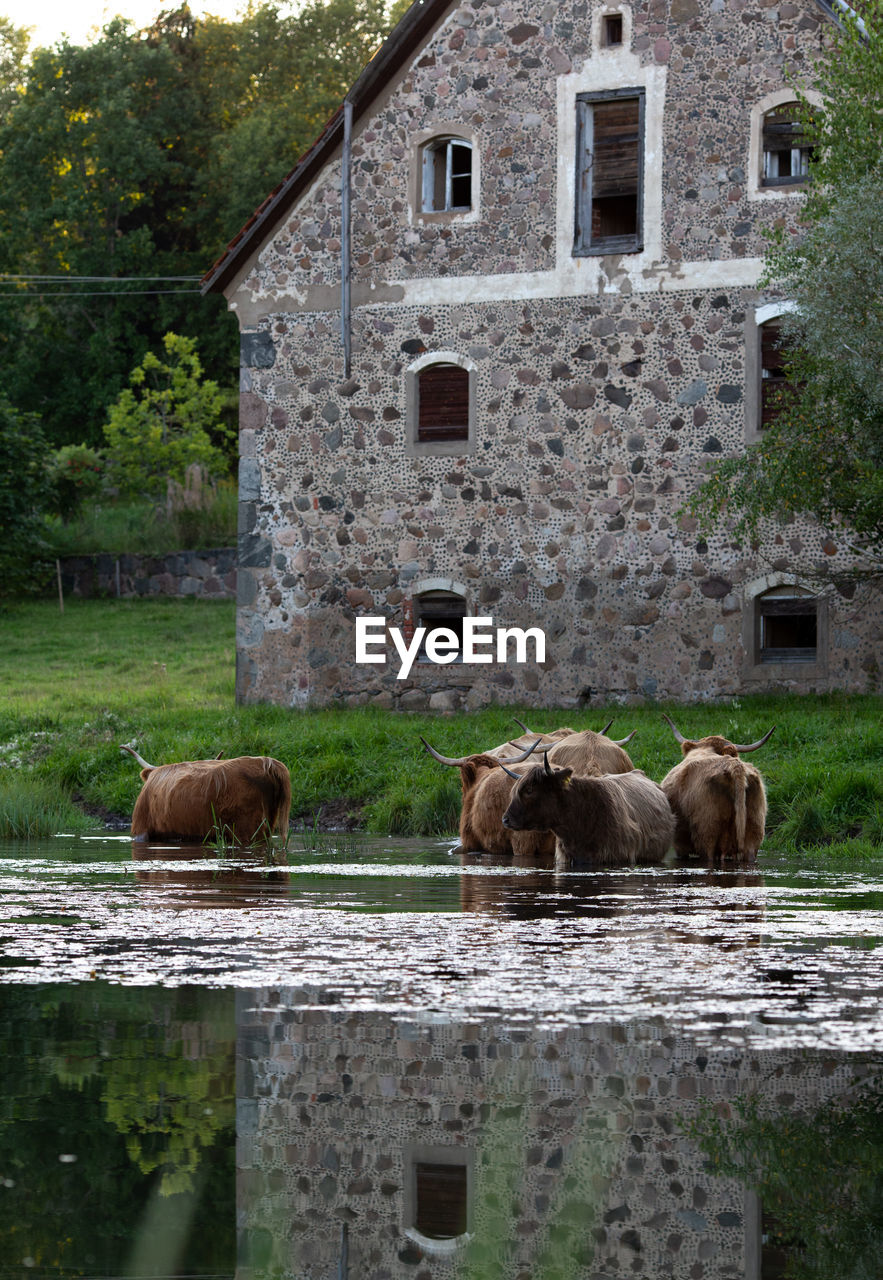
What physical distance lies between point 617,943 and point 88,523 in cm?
3358

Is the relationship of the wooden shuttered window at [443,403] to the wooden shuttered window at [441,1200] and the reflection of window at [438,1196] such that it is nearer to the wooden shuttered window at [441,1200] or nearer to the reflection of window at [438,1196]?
the reflection of window at [438,1196]

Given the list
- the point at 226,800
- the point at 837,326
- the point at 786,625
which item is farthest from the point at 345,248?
the point at 226,800

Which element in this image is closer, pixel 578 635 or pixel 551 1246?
pixel 551 1246

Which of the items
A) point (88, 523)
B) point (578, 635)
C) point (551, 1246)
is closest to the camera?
point (551, 1246)

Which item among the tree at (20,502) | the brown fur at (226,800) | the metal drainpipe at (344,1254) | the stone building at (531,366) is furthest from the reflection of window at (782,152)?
the metal drainpipe at (344,1254)

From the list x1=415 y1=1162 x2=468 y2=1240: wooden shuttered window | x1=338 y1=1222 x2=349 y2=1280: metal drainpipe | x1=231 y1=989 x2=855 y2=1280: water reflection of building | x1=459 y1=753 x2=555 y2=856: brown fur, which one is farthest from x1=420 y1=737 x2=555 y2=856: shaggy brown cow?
x1=338 y1=1222 x2=349 y2=1280: metal drainpipe

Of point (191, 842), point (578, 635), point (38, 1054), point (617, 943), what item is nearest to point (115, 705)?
point (578, 635)

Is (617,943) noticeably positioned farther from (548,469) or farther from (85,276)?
(85,276)

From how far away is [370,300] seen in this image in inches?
913

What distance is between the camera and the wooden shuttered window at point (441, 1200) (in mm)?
3492

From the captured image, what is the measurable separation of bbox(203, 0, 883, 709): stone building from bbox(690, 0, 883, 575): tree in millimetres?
1903

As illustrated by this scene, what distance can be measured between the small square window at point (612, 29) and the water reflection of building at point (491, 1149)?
60.7 feet

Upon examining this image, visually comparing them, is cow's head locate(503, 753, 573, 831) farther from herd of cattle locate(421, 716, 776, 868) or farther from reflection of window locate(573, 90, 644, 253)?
reflection of window locate(573, 90, 644, 253)

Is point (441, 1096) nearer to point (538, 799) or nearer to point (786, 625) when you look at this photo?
point (538, 799)
